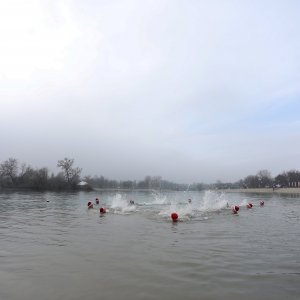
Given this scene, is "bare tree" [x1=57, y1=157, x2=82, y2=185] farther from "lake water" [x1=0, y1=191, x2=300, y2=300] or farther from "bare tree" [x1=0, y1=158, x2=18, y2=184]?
"lake water" [x1=0, y1=191, x2=300, y2=300]

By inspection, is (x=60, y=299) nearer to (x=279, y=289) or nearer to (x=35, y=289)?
(x=35, y=289)

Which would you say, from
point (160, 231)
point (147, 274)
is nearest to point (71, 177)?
point (160, 231)

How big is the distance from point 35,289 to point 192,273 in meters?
4.17

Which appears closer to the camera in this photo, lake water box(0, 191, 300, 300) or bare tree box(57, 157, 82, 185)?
lake water box(0, 191, 300, 300)

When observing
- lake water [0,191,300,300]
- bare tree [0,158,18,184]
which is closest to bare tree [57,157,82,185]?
bare tree [0,158,18,184]

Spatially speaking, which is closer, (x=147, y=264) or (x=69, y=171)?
(x=147, y=264)

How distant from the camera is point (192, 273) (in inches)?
372

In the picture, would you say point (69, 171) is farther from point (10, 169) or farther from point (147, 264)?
point (147, 264)

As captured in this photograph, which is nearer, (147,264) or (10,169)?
(147,264)

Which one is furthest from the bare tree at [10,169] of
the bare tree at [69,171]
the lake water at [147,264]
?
the lake water at [147,264]

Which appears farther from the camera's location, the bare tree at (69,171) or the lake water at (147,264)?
the bare tree at (69,171)

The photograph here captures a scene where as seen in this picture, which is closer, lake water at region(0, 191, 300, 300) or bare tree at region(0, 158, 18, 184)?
lake water at region(0, 191, 300, 300)

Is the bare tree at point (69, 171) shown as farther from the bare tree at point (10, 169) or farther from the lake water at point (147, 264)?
the lake water at point (147, 264)

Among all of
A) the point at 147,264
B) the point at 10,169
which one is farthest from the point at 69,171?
the point at 147,264
